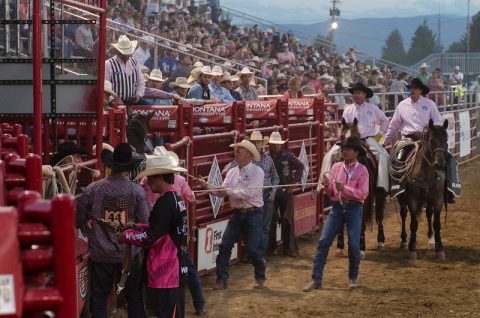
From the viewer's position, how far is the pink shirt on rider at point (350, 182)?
1044cm

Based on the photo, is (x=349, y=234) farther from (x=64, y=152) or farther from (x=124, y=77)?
(x=64, y=152)

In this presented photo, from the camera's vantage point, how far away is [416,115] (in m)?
14.1

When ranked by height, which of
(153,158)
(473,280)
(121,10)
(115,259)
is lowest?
(473,280)

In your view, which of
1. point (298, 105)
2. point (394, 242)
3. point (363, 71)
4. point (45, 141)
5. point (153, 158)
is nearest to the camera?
point (153, 158)

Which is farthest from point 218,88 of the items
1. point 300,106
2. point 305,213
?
point 305,213

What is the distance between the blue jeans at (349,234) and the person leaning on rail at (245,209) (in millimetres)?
631

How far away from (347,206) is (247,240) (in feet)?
3.77

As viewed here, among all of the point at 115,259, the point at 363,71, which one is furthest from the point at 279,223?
the point at 363,71

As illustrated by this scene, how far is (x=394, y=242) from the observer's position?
46.5 feet

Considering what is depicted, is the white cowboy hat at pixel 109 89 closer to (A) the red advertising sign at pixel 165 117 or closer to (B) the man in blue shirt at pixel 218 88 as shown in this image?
(A) the red advertising sign at pixel 165 117

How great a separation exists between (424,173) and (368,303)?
146 inches

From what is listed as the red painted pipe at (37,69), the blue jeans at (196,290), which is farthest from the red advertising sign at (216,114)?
the red painted pipe at (37,69)

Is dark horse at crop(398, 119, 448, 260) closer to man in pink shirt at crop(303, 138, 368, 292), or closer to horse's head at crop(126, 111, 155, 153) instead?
man in pink shirt at crop(303, 138, 368, 292)

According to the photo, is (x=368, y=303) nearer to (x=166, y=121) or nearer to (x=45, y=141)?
(x=166, y=121)
